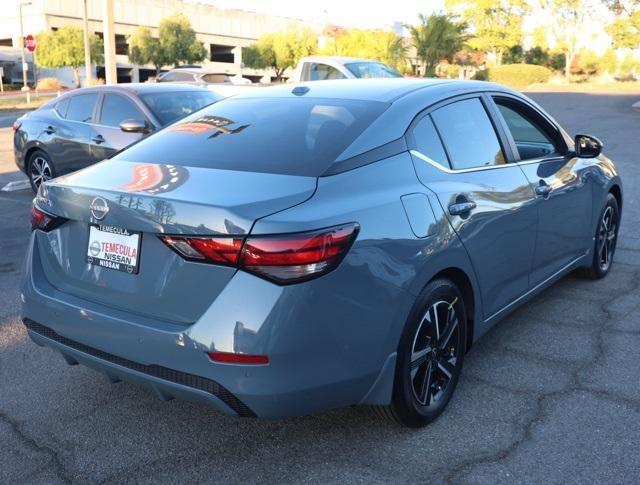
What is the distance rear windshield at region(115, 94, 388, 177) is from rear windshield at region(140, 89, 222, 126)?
14.4 feet

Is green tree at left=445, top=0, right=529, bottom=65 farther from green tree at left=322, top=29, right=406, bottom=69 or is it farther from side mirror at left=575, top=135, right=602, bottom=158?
side mirror at left=575, top=135, right=602, bottom=158

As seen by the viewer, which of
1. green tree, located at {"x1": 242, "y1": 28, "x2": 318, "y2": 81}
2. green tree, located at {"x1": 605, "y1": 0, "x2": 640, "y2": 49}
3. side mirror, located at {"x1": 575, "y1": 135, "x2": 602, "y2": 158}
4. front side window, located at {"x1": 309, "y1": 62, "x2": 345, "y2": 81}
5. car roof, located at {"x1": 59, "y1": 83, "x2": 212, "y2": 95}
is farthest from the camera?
green tree, located at {"x1": 242, "y1": 28, "x2": 318, "y2": 81}

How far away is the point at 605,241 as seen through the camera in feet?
18.2

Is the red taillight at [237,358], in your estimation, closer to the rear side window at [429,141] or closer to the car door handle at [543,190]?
the rear side window at [429,141]

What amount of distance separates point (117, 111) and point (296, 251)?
260 inches

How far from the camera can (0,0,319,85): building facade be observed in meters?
61.5

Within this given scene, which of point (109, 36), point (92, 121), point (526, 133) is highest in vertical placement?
point (109, 36)

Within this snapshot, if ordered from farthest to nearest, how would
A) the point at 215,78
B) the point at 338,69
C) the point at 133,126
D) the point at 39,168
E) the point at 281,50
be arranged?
the point at 281,50
the point at 215,78
the point at 338,69
the point at 39,168
the point at 133,126

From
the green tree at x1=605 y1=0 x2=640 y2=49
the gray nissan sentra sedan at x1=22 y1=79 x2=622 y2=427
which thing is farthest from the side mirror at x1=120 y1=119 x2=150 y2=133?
the green tree at x1=605 y1=0 x2=640 y2=49

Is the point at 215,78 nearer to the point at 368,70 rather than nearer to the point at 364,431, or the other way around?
the point at 368,70

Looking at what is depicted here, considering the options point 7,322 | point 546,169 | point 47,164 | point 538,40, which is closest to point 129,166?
point 7,322

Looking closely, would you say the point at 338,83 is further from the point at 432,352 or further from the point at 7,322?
the point at 7,322

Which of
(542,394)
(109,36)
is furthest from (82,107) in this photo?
(109,36)

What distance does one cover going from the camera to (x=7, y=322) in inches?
186
